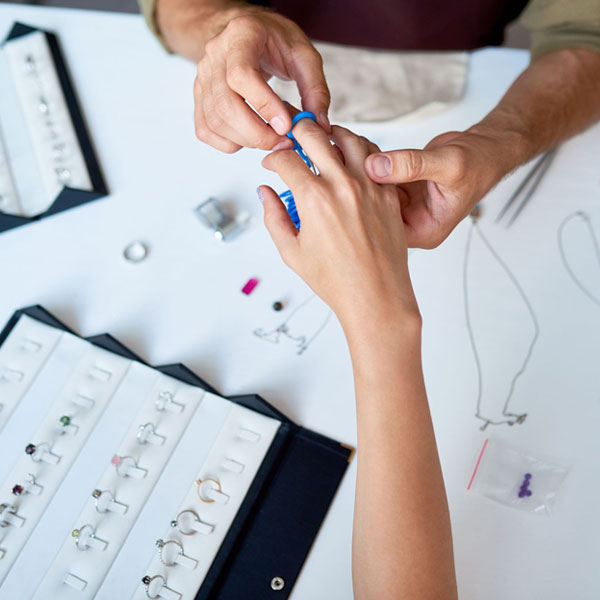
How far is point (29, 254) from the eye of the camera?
38.4 inches

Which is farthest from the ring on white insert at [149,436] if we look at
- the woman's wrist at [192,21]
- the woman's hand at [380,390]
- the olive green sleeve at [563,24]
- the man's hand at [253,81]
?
the olive green sleeve at [563,24]

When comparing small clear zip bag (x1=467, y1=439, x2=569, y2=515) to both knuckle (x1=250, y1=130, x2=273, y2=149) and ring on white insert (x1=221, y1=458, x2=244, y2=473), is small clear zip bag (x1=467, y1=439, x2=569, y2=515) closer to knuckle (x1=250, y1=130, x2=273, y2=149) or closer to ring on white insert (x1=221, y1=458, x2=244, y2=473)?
ring on white insert (x1=221, y1=458, x2=244, y2=473)

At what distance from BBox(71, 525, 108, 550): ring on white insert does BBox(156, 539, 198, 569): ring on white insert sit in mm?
78

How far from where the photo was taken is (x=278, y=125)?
694 mm

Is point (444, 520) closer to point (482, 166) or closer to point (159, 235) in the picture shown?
point (482, 166)

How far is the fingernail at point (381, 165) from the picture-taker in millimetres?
653

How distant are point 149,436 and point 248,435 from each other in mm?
146

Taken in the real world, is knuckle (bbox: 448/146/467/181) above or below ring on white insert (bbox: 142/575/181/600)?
above

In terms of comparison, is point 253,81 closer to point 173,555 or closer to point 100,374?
point 100,374

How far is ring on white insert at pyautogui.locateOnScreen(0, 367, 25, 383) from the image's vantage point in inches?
34.0

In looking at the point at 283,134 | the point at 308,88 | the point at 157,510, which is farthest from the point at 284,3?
A: the point at 157,510

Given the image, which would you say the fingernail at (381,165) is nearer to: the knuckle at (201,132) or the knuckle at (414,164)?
the knuckle at (414,164)

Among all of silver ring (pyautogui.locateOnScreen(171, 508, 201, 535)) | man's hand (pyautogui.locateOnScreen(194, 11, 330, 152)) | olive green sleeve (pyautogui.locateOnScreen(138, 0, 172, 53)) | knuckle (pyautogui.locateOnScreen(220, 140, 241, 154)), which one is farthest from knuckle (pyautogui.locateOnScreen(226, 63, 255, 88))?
silver ring (pyautogui.locateOnScreen(171, 508, 201, 535))

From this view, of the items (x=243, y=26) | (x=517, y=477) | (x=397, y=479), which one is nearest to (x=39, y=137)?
(x=243, y=26)
